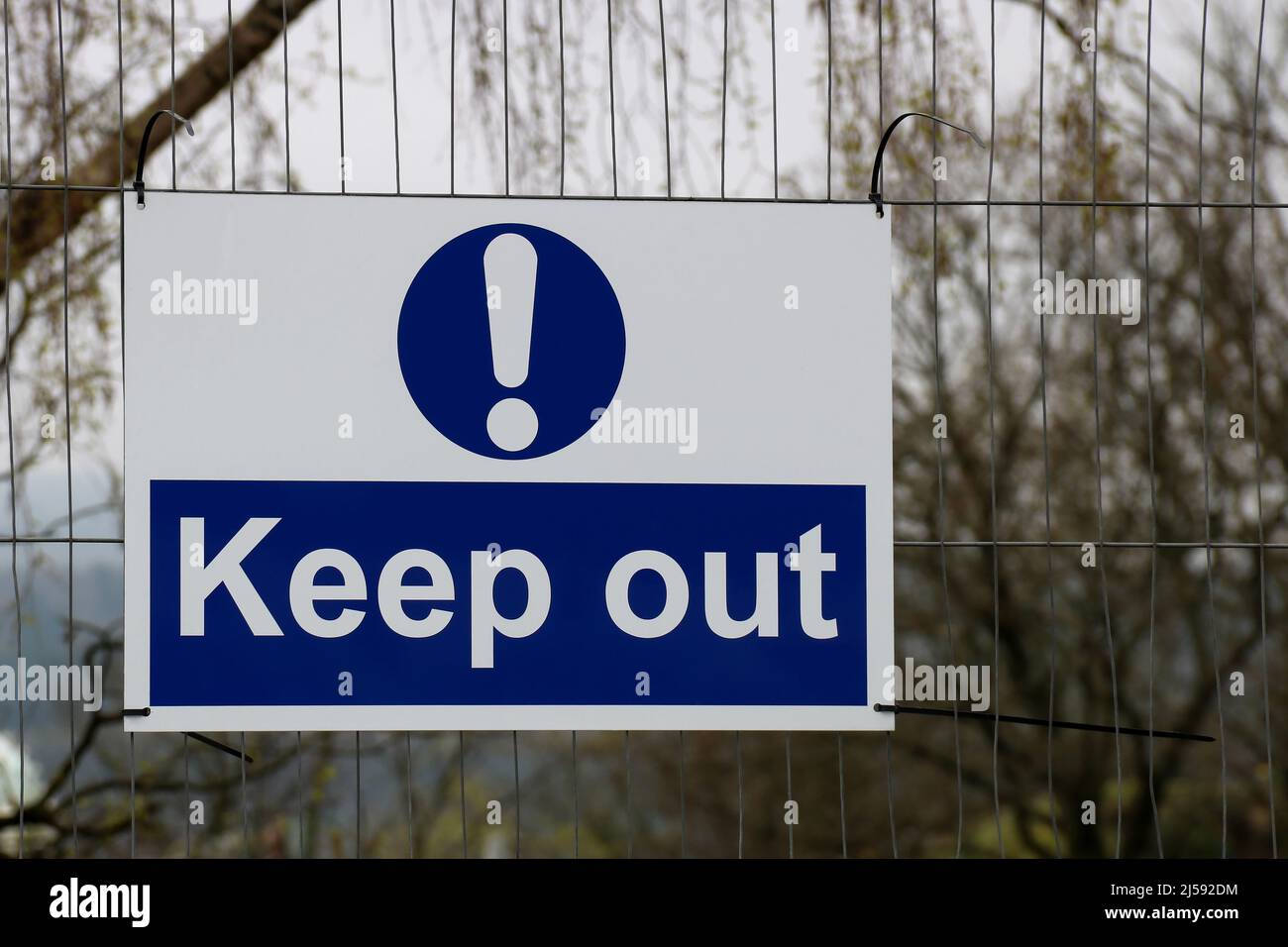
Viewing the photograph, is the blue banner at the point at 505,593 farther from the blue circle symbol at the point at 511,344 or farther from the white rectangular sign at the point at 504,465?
the blue circle symbol at the point at 511,344

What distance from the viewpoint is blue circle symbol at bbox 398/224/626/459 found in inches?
162

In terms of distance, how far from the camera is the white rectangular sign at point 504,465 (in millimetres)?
4070

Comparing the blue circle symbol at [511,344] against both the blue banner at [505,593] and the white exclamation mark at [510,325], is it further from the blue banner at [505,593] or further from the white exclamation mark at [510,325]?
the blue banner at [505,593]

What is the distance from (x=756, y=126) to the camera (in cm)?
523

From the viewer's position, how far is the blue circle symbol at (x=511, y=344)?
4.12 meters

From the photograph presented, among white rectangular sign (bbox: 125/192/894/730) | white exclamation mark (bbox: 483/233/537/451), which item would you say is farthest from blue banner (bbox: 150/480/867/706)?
white exclamation mark (bbox: 483/233/537/451)

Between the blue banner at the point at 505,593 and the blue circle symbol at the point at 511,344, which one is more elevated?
the blue circle symbol at the point at 511,344

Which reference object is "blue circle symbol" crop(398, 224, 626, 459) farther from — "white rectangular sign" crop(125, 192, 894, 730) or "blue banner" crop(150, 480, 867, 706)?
"blue banner" crop(150, 480, 867, 706)

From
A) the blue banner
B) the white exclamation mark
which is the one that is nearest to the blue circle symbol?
the white exclamation mark

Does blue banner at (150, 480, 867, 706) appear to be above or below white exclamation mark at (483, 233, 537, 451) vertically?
below

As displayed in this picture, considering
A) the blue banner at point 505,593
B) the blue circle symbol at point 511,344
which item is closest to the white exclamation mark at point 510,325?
the blue circle symbol at point 511,344

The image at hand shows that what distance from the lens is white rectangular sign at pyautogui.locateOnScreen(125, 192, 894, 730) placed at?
4.07 m

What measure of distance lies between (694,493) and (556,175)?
5.49 ft
